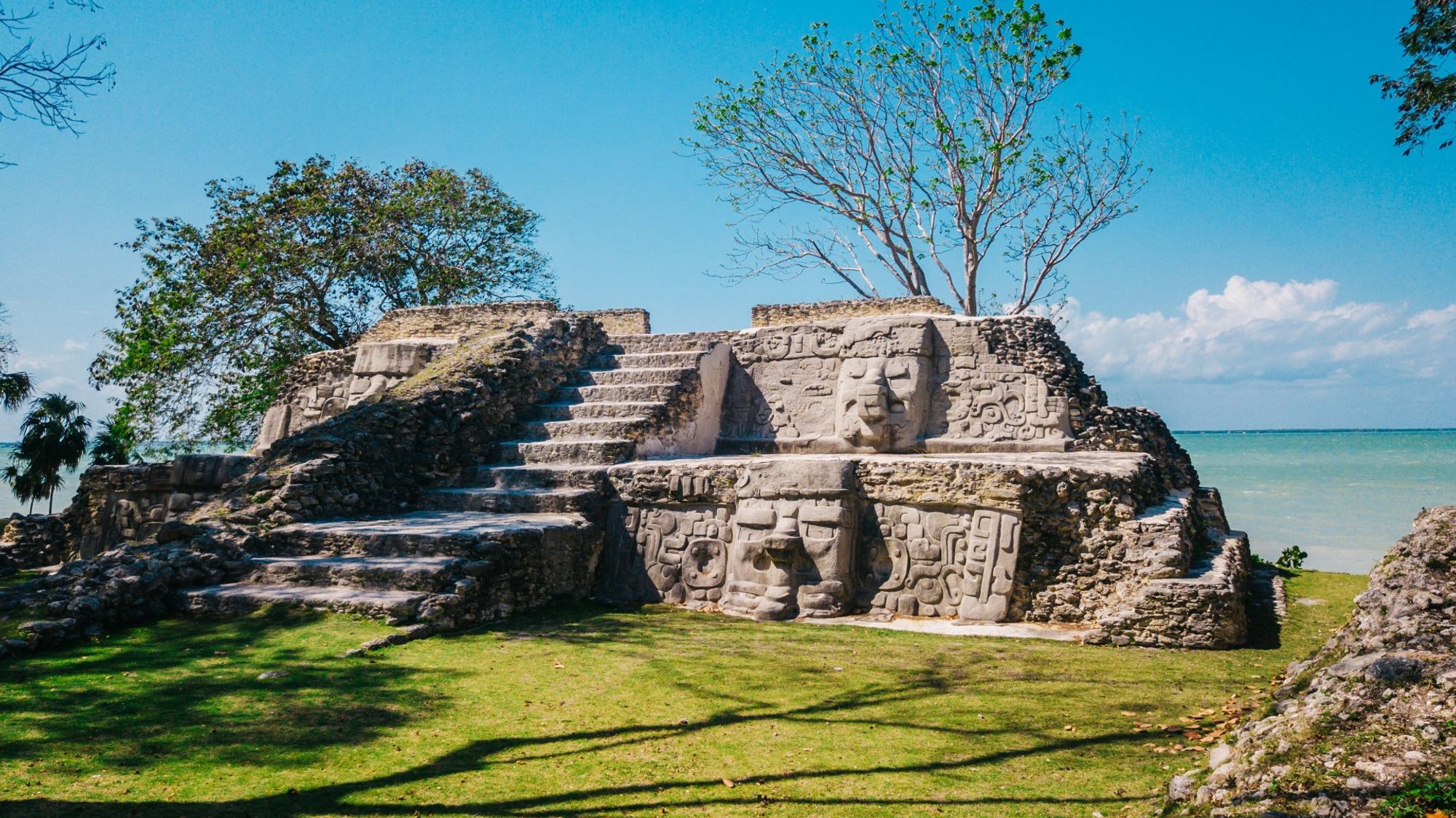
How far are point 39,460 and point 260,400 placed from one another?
4.05m

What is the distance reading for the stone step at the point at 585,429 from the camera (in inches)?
355

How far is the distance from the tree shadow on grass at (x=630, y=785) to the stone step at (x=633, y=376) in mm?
6076

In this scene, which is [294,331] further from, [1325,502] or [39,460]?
[1325,502]

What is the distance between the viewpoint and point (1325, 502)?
30641 mm

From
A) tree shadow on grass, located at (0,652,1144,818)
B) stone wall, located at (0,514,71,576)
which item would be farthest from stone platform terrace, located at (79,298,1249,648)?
stone wall, located at (0,514,71,576)

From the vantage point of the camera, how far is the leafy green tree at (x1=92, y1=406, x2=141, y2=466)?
1656cm

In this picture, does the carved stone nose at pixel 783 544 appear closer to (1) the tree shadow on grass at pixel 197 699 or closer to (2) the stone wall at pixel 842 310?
(1) the tree shadow on grass at pixel 197 699

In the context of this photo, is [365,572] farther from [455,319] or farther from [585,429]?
[455,319]

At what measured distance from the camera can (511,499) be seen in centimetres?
802

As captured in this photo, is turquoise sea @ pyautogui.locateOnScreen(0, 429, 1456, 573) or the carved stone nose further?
turquoise sea @ pyautogui.locateOnScreen(0, 429, 1456, 573)

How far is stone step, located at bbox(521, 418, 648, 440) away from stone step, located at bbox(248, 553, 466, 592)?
2860 mm

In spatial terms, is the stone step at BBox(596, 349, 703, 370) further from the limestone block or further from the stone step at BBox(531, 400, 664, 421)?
the limestone block

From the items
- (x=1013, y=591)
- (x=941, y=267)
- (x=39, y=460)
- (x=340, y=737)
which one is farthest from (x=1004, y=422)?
(x=39, y=460)

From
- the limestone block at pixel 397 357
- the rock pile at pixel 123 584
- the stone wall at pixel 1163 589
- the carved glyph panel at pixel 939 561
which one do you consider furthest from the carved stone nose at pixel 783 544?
the limestone block at pixel 397 357
